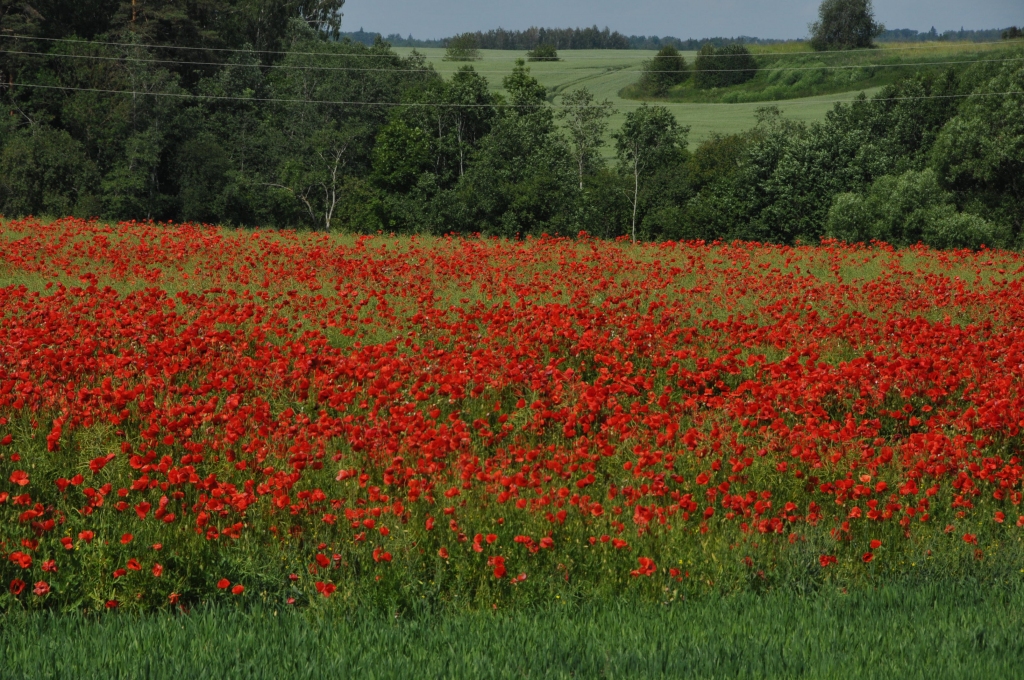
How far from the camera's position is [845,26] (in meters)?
98.6

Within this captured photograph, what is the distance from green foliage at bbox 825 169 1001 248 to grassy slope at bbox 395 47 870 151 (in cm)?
2005

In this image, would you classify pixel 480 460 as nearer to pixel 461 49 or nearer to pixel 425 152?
pixel 425 152

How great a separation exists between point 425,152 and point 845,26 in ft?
207

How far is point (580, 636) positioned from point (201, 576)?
201 cm

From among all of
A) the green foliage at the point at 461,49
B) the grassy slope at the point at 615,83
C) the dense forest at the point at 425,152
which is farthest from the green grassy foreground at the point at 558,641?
the green foliage at the point at 461,49

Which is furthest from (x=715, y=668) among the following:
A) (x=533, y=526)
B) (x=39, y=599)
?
(x=39, y=599)

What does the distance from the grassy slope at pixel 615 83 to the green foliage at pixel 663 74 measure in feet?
9.52

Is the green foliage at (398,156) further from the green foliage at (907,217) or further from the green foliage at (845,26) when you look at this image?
the green foliage at (845,26)

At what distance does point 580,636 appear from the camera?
14.8 feet

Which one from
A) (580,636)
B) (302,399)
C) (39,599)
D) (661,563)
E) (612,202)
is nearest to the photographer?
(580,636)

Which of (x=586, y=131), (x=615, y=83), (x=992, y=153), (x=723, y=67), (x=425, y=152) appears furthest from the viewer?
(x=615, y=83)

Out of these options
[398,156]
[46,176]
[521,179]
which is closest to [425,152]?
[398,156]

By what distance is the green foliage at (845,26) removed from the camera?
3853 inches

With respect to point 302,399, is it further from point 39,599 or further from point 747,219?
point 747,219
